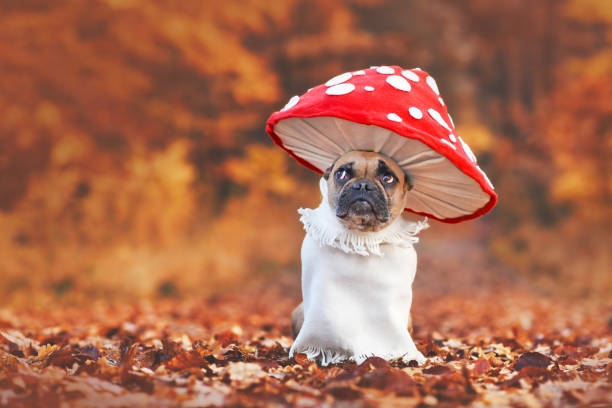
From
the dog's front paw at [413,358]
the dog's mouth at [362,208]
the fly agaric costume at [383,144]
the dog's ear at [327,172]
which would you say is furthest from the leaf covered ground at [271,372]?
the dog's ear at [327,172]

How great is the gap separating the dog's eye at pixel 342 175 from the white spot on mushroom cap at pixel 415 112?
409 mm

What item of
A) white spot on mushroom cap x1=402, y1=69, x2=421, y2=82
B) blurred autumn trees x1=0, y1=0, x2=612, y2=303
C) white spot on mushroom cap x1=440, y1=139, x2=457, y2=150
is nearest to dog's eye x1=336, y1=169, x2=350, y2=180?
white spot on mushroom cap x1=440, y1=139, x2=457, y2=150

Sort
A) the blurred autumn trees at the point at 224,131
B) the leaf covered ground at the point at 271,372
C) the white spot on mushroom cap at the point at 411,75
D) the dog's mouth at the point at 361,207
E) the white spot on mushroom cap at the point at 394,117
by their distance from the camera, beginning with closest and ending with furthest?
the leaf covered ground at the point at 271,372 < the white spot on mushroom cap at the point at 394,117 < the dog's mouth at the point at 361,207 < the white spot on mushroom cap at the point at 411,75 < the blurred autumn trees at the point at 224,131

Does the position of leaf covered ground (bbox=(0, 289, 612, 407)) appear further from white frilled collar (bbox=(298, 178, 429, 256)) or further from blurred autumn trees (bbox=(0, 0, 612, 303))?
blurred autumn trees (bbox=(0, 0, 612, 303))

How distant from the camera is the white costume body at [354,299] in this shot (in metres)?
2.66

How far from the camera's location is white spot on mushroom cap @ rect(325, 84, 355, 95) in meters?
2.56

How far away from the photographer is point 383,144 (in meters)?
2.64

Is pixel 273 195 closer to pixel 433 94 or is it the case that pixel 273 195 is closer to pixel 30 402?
pixel 433 94

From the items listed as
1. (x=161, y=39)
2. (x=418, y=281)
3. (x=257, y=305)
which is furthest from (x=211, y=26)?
(x=418, y=281)

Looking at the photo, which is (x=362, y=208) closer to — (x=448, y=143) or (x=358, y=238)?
(x=358, y=238)

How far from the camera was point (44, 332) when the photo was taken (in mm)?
3916

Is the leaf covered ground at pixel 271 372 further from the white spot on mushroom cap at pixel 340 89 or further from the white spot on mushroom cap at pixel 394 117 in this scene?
the white spot on mushroom cap at pixel 340 89

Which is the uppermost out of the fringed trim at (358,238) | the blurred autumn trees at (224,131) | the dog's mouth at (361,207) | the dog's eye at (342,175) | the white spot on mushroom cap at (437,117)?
the blurred autumn trees at (224,131)

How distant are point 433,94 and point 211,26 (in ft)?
19.5
